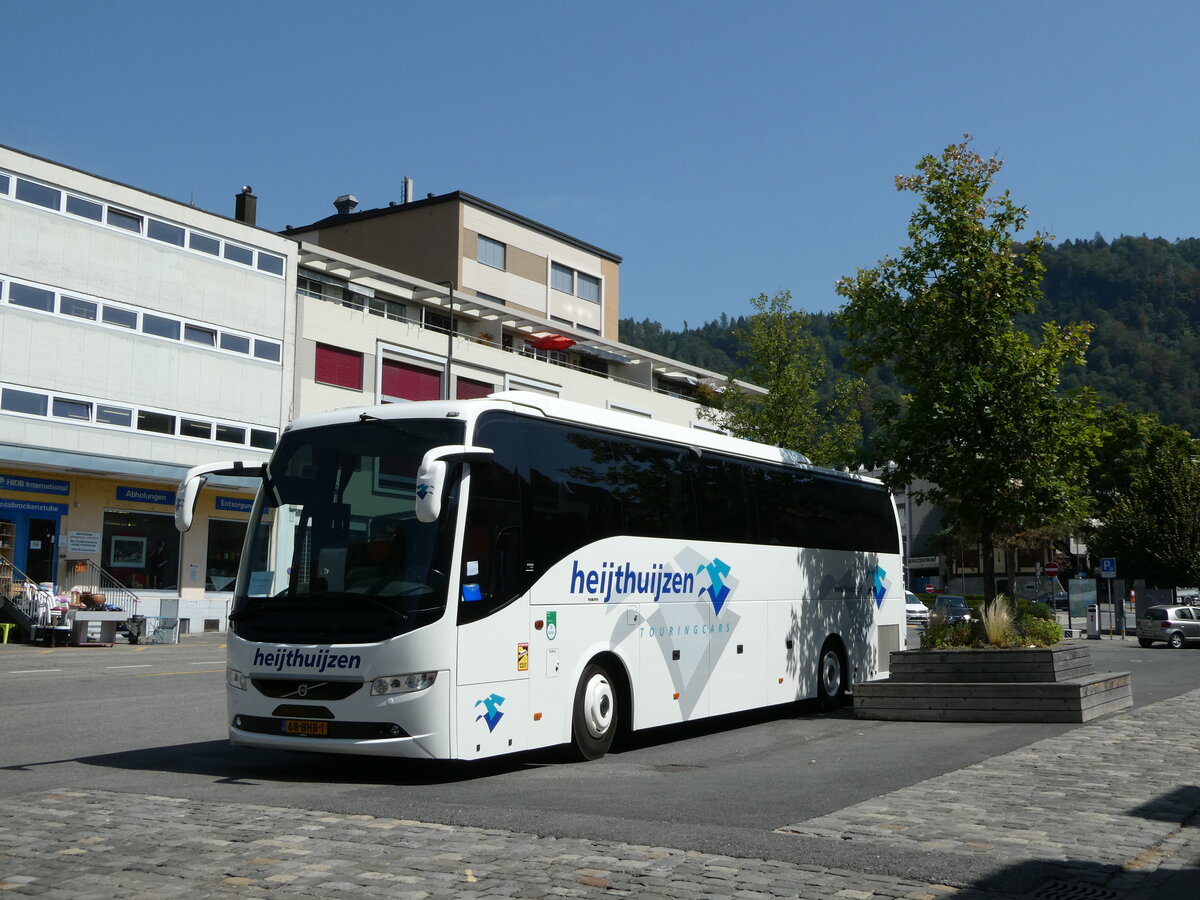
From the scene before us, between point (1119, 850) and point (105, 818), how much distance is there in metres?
6.18

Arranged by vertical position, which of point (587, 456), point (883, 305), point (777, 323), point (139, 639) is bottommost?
point (139, 639)

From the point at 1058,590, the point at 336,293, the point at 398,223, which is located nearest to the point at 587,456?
the point at 336,293

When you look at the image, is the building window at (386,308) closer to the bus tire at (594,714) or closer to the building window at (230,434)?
the building window at (230,434)

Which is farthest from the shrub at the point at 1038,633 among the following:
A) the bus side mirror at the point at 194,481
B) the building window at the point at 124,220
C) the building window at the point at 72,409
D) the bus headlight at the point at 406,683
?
the building window at the point at 124,220

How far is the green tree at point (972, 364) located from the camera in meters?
16.7

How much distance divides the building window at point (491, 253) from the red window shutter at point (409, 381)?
35.5 ft

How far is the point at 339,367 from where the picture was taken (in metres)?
45.8

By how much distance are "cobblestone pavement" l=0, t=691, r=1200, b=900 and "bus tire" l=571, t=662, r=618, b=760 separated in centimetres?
325

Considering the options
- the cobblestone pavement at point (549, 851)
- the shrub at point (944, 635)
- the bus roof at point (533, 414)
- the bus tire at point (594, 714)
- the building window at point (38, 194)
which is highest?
the building window at point (38, 194)

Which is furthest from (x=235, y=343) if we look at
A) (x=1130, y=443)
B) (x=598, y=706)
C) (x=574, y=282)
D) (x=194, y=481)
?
(x=1130, y=443)

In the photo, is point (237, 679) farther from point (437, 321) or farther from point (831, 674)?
point (437, 321)

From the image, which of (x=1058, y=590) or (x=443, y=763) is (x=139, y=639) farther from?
(x=1058, y=590)

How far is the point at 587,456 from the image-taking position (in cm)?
1227

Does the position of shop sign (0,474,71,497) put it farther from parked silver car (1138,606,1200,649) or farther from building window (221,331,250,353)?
parked silver car (1138,606,1200,649)
